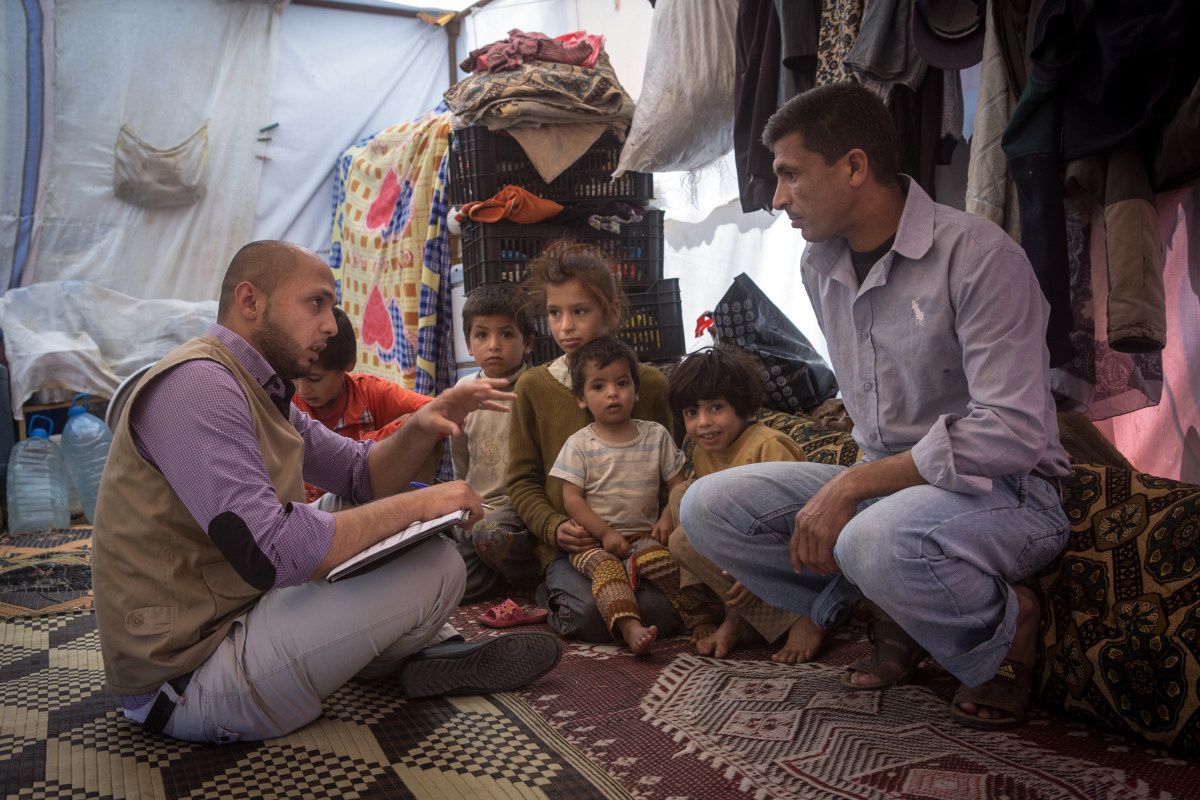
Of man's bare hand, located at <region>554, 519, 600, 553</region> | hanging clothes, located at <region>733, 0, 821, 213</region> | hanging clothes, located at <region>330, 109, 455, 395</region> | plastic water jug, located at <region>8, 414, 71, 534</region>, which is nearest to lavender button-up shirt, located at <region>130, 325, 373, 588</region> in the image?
man's bare hand, located at <region>554, 519, 600, 553</region>

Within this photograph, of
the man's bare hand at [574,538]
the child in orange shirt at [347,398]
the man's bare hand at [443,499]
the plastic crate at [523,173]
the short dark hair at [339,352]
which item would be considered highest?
the plastic crate at [523,173]

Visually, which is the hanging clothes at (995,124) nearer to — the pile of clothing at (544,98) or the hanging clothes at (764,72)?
the hanging clothes at (764,72)

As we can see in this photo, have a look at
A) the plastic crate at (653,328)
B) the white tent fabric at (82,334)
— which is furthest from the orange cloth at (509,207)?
the white tent fabric at (82,334)

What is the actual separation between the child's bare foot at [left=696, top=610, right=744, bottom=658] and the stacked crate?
1.65 meters

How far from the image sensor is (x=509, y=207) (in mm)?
3881

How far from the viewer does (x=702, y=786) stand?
67.6 inches

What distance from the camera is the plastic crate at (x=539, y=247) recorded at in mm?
3983

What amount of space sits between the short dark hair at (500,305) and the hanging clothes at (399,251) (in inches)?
60.6

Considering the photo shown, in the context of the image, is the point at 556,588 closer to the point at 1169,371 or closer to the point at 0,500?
the point at 1169,371

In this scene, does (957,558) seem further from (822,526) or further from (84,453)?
(84,453)

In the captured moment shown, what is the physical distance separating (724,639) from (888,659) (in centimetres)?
44

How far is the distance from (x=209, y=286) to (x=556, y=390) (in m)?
4.31

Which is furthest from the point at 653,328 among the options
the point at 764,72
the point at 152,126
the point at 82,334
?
the point at 152,126

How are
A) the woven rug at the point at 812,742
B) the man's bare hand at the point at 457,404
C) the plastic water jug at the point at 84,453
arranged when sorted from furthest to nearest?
1. the plastic water jug at the point at 84,453
2. the man's bare hand at the point at 457,404
3. the woven rug at the point at 812,742
